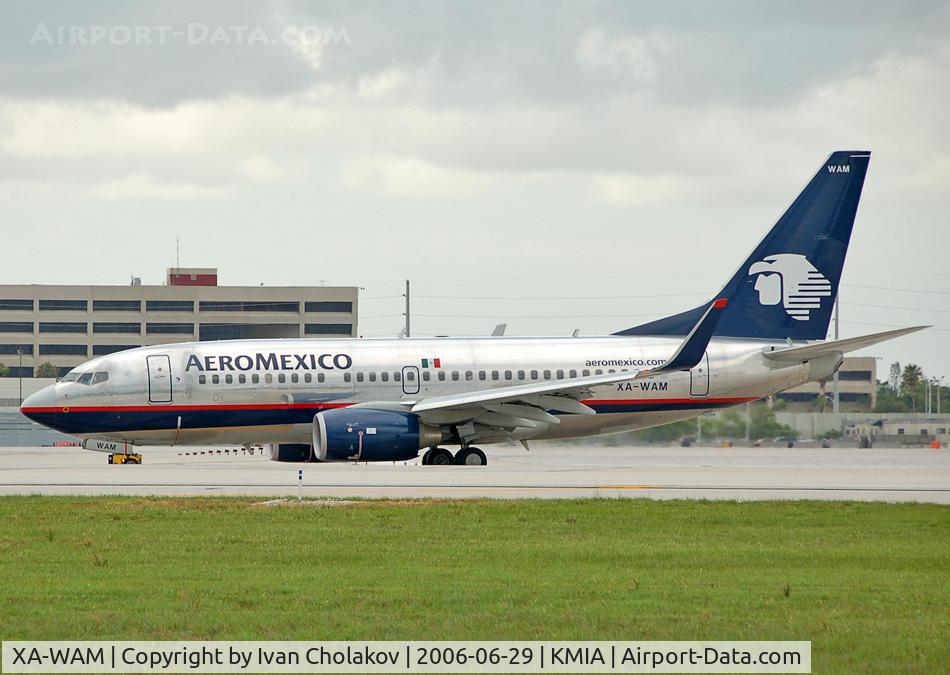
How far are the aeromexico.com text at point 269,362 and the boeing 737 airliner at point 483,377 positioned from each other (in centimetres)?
4

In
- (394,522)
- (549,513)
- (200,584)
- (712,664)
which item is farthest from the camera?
(549,513)

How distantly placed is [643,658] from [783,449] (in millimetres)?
34341

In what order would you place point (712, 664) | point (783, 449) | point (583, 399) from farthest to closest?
point (783, 449)
point (583, 399)
point (712, 664)

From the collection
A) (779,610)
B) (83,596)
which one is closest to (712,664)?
(779,610)

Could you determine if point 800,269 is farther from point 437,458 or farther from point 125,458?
point 125,458

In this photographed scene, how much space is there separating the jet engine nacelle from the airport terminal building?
355 feet

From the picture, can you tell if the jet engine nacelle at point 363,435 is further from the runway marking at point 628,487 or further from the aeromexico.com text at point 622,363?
the runway marking at point 628,487

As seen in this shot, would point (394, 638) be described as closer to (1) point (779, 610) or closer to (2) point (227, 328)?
(1) point (779, 610)

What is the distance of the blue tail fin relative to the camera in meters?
38.3

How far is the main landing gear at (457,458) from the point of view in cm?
3488

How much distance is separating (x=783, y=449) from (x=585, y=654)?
34.3 metres

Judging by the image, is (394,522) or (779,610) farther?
(394,522)

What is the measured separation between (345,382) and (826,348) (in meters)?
12.2

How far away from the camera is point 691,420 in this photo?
40188 millimetres
